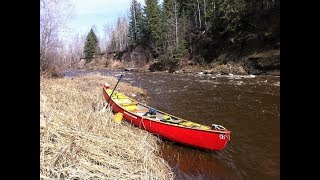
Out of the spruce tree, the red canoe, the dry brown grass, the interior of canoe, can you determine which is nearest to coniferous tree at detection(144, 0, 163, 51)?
the spruce tree

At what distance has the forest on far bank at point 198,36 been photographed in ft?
84.0

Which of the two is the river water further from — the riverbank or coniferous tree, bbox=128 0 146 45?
coniferous tree, bbox=128 0 146 45

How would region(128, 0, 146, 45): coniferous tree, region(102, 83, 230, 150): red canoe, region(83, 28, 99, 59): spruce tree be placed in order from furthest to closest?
region(83, 28, 99, 59): spruce tree, region(128, 0, 146, 45): coniferous tree, region(102, 83, 230, 150): red canoe

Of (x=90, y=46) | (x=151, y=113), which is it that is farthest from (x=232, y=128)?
(x=90, y=46)

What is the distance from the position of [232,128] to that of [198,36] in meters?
30.5

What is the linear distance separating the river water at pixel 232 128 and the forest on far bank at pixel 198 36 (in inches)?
331

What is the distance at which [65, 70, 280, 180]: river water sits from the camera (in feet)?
22.4

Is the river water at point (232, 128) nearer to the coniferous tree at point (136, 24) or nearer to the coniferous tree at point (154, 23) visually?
the coniferous tree at point (154, 23)

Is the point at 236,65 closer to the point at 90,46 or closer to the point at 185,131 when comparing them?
the point at 185,131

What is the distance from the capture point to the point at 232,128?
9.93 metres

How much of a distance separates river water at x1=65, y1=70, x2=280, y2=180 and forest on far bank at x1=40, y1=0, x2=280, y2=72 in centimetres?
841

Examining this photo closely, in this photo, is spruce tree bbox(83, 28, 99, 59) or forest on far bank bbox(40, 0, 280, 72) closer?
forest on far bank bbox(40, 0, 280, 72)

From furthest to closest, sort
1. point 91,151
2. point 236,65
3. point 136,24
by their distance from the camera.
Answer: point 136,24 → point 236,65 → point 91,151
